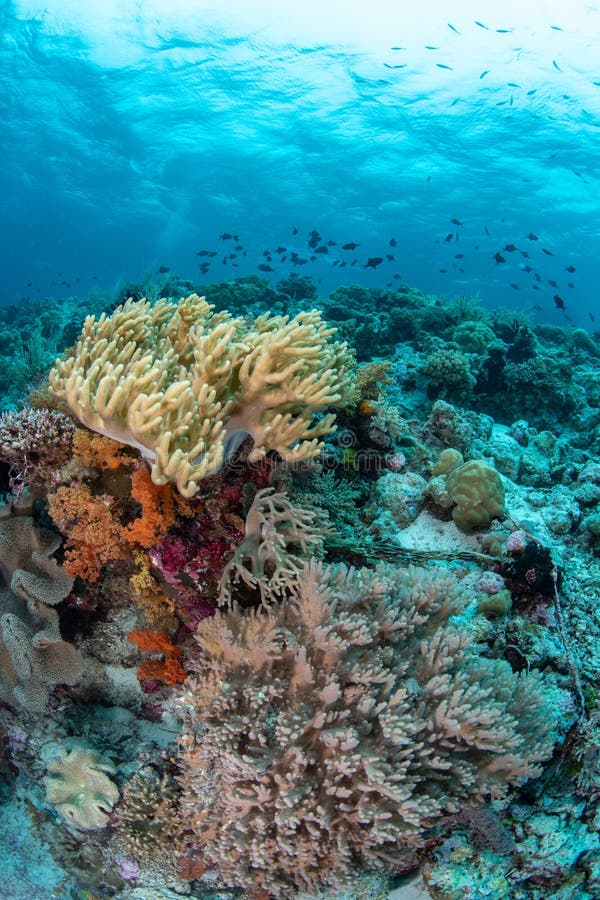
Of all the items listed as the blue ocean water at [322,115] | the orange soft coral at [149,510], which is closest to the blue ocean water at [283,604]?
the orange soft coral at [149,510]

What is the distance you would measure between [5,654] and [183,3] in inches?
1527

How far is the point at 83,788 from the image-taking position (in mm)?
3447

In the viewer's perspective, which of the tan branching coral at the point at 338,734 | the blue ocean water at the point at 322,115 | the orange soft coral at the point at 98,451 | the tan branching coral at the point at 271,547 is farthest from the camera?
the blue ocean water at the point at 322,115

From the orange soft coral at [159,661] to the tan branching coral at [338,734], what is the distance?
15.6 inches

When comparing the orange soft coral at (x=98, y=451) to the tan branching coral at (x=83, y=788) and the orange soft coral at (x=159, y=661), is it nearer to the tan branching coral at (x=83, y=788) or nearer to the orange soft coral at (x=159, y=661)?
the orange soft coral at (x=159, y=661)

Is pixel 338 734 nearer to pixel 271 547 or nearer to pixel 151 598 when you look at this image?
pixel 271 547

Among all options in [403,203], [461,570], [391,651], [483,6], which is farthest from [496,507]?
[403,203]

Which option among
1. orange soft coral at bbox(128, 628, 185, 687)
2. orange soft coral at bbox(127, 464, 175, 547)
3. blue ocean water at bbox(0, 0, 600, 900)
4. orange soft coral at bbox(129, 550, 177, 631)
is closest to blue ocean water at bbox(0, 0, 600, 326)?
blue ocean water at bbox(0, 0, 600, 900)

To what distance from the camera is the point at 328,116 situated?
3691 cm

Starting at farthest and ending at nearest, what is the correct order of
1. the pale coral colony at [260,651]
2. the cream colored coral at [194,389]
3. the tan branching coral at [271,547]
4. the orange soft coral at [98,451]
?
the orange soft coral at [98,451]
the tan branching coral at [271,547]
the cream colored coral at [194,389]
the pale coral colony at [260,651]

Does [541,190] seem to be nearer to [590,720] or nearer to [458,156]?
[458,156]

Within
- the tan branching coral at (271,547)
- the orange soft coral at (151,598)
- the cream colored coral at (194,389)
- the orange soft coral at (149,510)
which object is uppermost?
the cream colored coral at (194,389)

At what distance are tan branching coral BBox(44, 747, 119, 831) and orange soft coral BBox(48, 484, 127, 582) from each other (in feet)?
4.29

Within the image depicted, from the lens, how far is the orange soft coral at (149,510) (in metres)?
3.35
